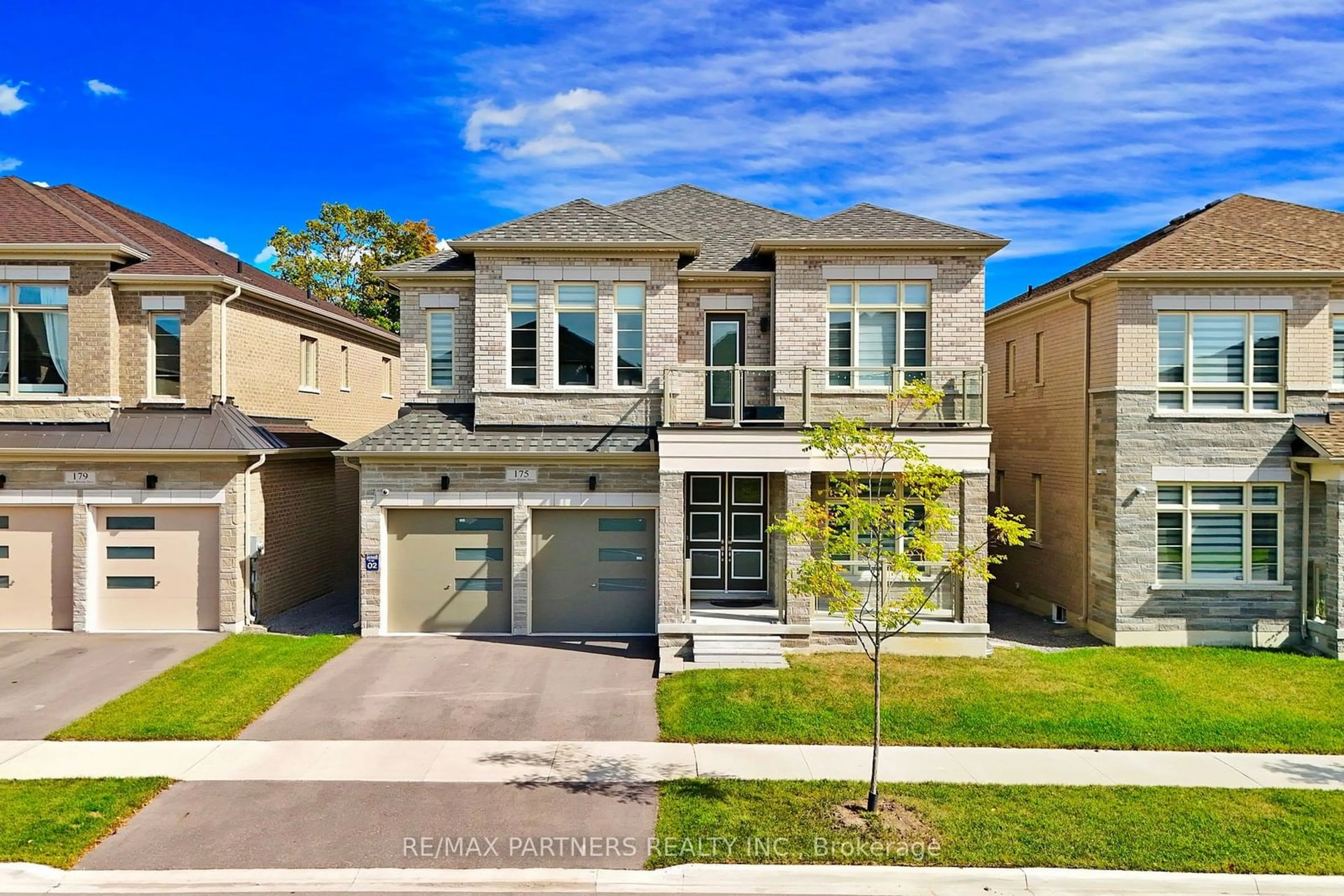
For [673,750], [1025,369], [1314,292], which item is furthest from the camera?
[1025,369]

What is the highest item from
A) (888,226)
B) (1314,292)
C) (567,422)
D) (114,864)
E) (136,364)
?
(888,226)

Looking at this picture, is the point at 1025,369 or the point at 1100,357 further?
the point at 1025,369

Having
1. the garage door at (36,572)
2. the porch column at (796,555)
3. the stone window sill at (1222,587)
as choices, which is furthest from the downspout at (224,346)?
the stone window sill at (1222,587)

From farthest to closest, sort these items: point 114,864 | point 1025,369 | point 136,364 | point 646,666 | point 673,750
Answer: point 1025,369, point 136,364, point 646,666, point 673,750, point 114,864

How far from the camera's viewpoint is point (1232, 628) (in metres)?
14.0

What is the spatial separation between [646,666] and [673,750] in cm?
327

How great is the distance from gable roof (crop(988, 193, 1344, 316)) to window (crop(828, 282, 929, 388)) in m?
3.24

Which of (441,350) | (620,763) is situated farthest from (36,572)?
(620,763)

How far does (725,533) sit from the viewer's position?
576 inches

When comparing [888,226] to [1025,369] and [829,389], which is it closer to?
[829,389]

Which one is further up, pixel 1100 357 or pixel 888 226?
pixel 888 226

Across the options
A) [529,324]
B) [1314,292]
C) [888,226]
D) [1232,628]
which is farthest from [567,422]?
[1314,292]

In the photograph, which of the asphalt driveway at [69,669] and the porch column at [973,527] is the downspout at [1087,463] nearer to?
the porch column at [973,527]

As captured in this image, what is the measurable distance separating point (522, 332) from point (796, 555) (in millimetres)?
6296
